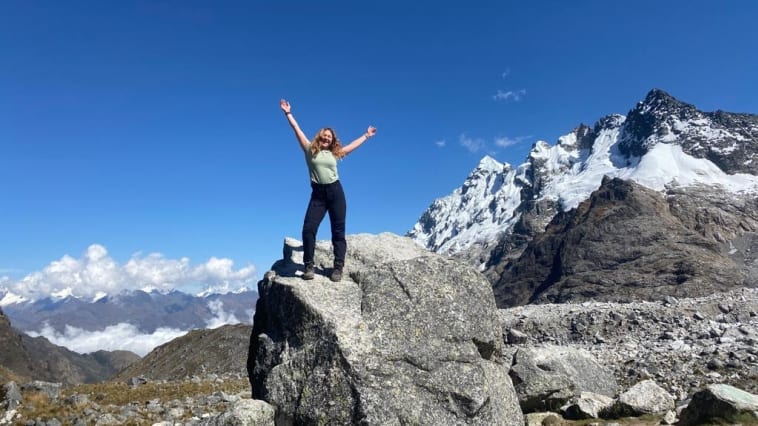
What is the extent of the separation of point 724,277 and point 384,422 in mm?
154432

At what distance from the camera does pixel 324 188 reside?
14320mm

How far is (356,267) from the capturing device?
50.2 ft

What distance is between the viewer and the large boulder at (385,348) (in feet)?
39.8

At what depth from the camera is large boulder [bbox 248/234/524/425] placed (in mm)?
12133

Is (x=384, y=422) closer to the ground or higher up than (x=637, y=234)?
closer to the ground

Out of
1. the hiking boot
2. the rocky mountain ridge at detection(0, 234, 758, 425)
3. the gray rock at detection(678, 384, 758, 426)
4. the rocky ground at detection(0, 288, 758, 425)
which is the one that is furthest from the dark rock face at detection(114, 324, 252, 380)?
the gray rock at detection(678, 384, 758, 426)

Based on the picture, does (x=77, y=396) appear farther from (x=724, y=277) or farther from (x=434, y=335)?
(x=724, y=277)

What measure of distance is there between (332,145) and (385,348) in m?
5.85

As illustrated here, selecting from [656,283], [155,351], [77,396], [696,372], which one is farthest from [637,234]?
[77,396]

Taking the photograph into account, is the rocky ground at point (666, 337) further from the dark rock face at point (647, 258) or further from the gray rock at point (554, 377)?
the dark rock face at point (647, 258)

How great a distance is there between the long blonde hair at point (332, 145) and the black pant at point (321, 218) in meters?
0.86

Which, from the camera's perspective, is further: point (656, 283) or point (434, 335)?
point (656, 283)

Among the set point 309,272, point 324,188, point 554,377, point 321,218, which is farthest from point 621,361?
point 324,188

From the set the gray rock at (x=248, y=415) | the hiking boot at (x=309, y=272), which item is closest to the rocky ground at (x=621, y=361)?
the gray rock at (x=248, y=415)
